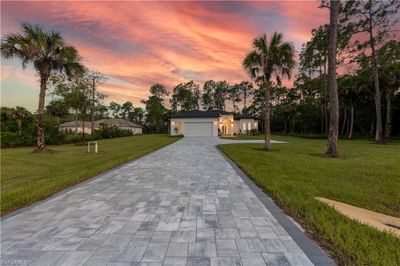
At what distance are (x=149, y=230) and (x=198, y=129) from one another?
31.5 m

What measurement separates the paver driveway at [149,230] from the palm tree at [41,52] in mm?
10422

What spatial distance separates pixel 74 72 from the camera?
1387 cm

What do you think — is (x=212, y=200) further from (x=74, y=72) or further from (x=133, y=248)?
(x=74, y=72)

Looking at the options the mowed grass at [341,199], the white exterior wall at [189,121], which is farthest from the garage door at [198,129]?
the mowed grass at [341,199]

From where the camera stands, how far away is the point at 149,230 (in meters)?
3.23

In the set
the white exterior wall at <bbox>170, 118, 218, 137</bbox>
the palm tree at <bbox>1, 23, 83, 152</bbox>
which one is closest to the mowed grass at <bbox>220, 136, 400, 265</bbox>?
the palm tree at <bbox>1, 23, 83, 152</bbox>

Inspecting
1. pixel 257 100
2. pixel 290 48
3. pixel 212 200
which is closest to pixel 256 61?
pixel 290 48

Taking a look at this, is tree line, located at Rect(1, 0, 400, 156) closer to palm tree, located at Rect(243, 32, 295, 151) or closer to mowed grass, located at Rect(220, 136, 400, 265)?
palm tree, located at Rect(243, 32, 295, 151)

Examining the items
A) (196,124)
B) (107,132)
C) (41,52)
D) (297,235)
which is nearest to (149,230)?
(297,235)

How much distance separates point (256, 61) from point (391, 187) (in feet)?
32.9

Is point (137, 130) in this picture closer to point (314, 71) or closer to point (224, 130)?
point (224, 130)

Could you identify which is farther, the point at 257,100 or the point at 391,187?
the point at 257,100

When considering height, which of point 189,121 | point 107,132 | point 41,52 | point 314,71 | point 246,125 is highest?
point 314,71

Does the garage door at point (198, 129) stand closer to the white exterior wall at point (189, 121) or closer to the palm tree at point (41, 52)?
the white exterior wall at point (189, 121)
